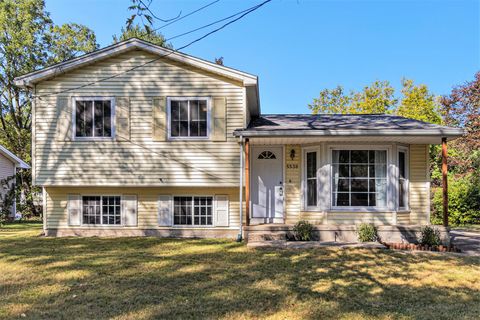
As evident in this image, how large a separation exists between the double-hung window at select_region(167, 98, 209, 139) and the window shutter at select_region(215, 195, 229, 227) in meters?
1.85

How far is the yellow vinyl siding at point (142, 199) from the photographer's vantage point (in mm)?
8814

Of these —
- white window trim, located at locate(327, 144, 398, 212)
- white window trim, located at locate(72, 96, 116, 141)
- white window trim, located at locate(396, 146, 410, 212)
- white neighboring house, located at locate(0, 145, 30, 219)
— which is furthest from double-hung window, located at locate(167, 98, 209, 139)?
white neighboring house, located at locate(0, 145, 30, 219)

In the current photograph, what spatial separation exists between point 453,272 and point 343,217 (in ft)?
10.1

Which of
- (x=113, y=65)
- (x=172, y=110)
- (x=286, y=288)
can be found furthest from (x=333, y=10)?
(x=286, y=288)

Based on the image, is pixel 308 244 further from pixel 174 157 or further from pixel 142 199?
pixel 142 199

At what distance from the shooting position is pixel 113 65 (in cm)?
878

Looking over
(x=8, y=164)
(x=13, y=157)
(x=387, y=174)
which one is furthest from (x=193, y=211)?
(x=8, y=164)

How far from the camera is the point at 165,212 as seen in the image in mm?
8883

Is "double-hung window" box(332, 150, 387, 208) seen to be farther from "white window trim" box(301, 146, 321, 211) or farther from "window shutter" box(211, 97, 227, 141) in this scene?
"window shutter" box(211, 97, 227, 141)

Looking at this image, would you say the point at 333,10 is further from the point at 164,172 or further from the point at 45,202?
the point at 45,202

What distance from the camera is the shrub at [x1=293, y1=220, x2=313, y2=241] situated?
7602mm

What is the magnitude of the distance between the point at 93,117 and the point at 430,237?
910 centimetres

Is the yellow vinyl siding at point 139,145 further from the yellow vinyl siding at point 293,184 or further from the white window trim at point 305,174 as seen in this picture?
the white window trim at point 305,174

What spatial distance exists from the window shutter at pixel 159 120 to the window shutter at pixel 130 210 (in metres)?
1.89
